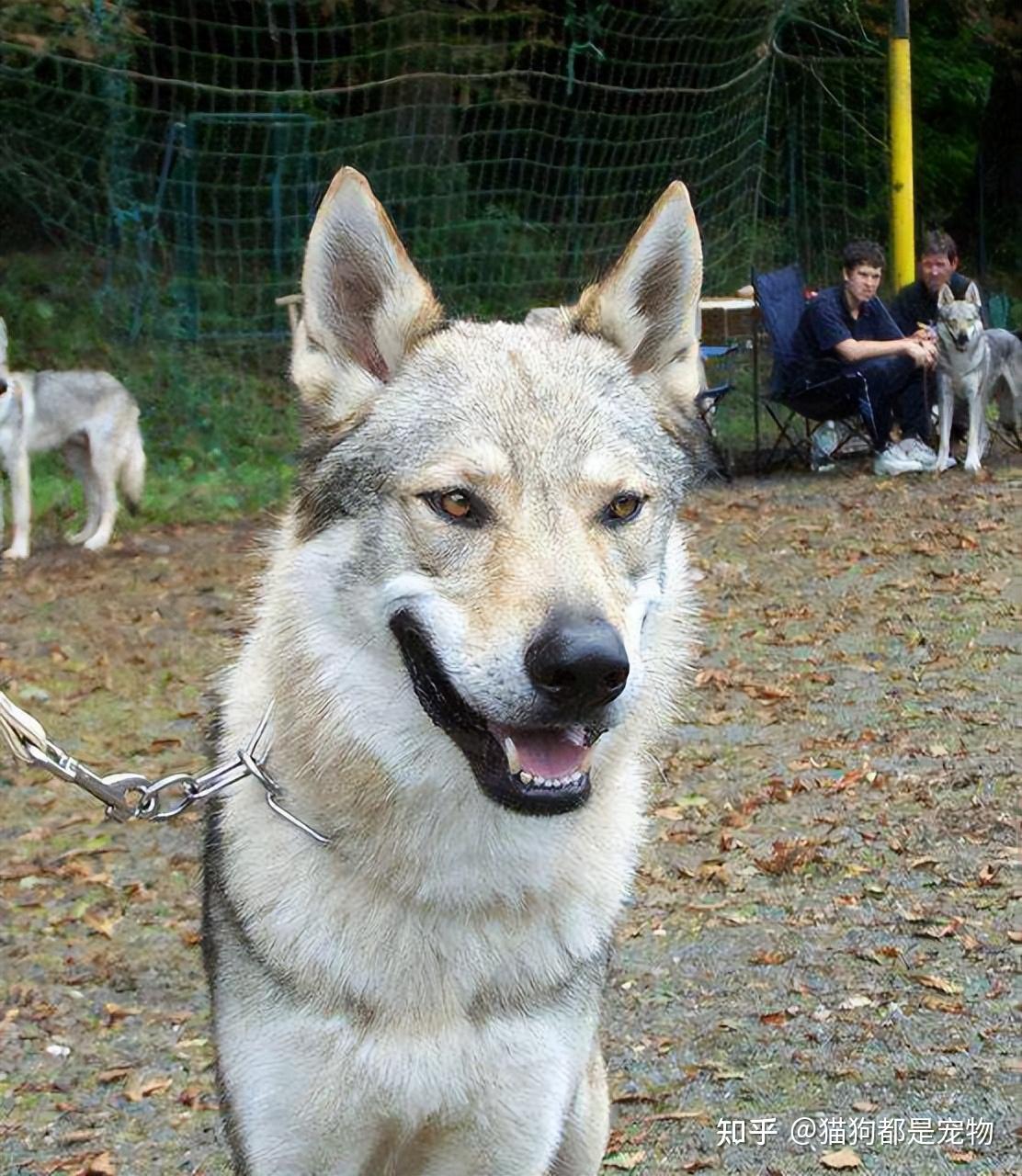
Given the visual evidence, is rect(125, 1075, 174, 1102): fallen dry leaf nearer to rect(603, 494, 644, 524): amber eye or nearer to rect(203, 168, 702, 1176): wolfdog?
rect(203, 168, 702, 1176): wolfdog

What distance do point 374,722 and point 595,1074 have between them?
2.83 feet

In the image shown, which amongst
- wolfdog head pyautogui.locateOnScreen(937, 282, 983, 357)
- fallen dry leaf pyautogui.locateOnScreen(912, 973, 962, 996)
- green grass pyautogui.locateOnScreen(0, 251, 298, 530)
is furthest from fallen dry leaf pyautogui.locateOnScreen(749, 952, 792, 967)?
wolfdog head pyautogui.locateOnScreen(937, 282, 983, 357)

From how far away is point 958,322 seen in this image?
12.5 metres

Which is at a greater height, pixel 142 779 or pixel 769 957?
pixel 142 779

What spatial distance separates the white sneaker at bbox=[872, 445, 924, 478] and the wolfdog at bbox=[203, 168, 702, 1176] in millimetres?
9239

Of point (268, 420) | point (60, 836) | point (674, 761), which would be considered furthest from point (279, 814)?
point (268, 420)

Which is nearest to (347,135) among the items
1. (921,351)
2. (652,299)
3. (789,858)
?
(921,351)

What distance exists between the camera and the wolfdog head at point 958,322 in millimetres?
12453

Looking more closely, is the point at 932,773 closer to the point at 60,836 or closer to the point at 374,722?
the point at 60,836

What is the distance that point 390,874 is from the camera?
9.37 feet

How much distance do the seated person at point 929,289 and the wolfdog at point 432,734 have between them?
410 inches

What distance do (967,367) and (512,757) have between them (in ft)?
34.8

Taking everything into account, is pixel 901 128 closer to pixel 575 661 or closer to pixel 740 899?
pixel 740 899

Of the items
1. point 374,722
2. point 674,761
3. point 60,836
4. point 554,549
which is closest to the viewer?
point 554,549
